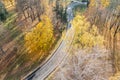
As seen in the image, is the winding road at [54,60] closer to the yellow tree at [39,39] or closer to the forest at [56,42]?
the forest at [56,42]

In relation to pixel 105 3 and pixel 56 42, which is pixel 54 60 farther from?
pixel 105 3

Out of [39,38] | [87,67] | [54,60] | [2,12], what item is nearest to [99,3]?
[39,38]

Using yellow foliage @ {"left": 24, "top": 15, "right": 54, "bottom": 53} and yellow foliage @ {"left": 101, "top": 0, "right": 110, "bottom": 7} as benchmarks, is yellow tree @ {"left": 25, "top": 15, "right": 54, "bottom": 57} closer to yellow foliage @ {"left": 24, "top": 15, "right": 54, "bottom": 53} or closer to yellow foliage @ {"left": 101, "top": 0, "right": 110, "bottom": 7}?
yellow foliage @ {"left": 24, "top": 15, "right": 54, "bottom": 53}

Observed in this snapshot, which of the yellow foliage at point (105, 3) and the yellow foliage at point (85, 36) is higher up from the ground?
the yellow foliage at point (105, 3)

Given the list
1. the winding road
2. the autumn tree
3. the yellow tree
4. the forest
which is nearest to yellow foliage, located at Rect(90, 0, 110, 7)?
the forest

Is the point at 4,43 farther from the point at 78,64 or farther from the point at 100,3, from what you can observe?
the point at 100,3

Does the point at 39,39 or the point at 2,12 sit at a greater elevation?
the point at 2,12

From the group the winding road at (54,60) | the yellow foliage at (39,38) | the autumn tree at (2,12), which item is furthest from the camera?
the autumn tree at (2,12)

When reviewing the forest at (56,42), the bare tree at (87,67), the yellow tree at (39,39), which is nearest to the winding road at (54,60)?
the forest at (56,42)
